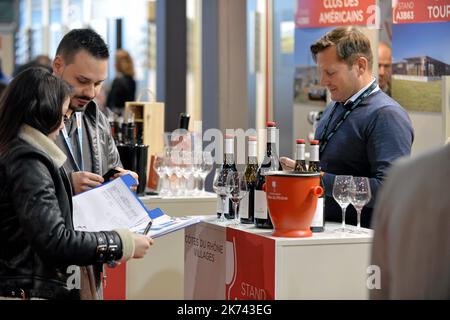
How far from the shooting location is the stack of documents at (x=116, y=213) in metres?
3.01

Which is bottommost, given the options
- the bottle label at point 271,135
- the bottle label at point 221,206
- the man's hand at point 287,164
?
the bottle label at point 221,206

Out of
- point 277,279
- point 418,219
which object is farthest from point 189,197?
point 418,219

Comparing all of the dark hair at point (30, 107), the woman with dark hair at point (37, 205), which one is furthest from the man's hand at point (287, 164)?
the dark hair at point (30, 107)

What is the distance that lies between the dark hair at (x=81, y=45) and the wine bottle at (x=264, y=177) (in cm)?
92

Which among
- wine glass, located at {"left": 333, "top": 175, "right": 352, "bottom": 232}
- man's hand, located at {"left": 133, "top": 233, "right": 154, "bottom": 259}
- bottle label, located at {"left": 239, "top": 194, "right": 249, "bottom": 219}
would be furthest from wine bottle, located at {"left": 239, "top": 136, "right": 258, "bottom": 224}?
man's hand, located at {"left": 133, "top": 233, "right": 154, "bottom": 259}

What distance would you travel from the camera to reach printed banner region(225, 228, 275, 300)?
3.03 metres

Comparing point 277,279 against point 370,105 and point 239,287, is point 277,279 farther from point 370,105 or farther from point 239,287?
point 370,105

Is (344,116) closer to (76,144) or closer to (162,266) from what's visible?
(76,144)

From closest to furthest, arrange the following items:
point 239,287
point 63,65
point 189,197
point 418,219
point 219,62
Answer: point 418,219
point 239,287
point 63,65
point 189,197
point 219,62

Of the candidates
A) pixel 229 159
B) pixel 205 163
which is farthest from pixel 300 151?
pixel 205 163

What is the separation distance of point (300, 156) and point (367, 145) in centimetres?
39

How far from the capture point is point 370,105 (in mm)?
3611

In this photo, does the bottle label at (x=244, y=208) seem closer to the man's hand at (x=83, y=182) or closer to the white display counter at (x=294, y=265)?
the white display counter at (x=294, y=265)

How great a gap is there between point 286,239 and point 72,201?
77cm
